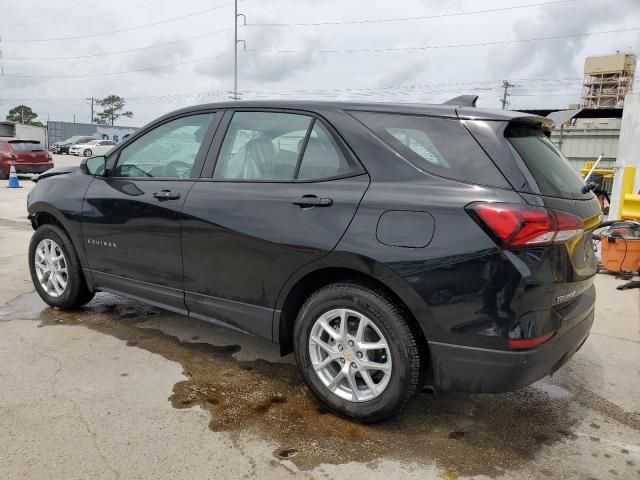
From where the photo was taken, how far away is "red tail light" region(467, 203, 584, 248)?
231cm

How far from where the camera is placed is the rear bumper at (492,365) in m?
2.38

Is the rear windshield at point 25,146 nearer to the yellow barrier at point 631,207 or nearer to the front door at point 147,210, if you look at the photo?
the front door at point 147,210

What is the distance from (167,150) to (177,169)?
24 centimetres

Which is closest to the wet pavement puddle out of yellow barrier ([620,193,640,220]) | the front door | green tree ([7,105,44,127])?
the front door

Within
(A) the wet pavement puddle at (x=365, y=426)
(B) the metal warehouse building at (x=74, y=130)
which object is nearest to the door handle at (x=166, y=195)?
(A) the wet pavement puddle at (x=365, y=426)

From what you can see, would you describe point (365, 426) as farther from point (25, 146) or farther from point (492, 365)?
point (25, 146)

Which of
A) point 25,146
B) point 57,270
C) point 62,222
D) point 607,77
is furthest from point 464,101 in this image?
point 607,77

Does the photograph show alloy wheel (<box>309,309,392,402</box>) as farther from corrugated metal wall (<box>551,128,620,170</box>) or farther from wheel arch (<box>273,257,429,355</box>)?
corrugated metal wall (<box>551,128,620,170</box>)

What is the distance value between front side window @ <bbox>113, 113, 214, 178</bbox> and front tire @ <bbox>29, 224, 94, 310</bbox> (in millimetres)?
867

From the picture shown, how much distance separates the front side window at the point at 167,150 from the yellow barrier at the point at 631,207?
17.8ft

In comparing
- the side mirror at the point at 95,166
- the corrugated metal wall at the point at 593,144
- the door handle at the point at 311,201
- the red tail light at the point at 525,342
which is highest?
the corrugated metal wall at the point at 593,144

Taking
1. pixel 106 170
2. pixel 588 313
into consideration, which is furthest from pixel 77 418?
pixel 588 313

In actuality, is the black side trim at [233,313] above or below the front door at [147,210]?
below

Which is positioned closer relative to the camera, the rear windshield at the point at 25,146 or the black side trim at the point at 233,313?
the black side trim at the point at 233,313
